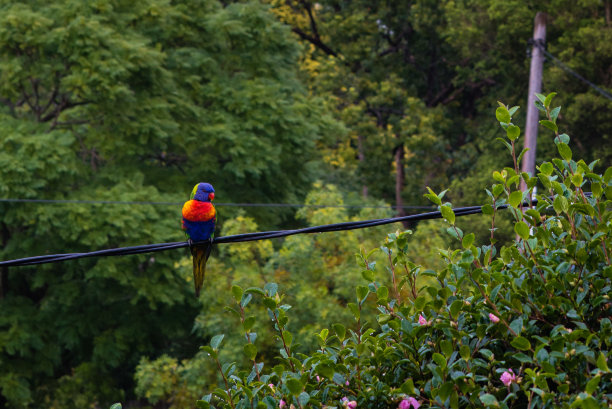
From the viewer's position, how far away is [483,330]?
1.93m

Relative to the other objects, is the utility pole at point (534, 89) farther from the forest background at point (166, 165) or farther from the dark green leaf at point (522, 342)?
the dark green leaf at point (522, 342)

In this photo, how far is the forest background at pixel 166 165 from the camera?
11.2 m

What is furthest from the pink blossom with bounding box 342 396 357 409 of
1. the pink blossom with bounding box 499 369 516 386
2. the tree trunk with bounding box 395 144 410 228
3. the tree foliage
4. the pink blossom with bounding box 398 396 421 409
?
the tree trunk with bounding box 395 144 410 228

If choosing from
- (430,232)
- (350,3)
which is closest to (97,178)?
(430,232)

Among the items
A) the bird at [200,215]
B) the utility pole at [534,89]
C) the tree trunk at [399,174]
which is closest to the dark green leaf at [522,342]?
the bird at [200,215]

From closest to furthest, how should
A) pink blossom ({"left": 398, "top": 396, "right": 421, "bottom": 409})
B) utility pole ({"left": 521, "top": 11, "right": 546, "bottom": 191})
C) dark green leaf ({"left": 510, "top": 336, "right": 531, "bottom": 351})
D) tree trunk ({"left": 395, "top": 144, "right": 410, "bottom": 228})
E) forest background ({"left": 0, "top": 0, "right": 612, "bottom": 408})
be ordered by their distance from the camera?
1. dark green leaf ({"left": 510, "top": 336, "right": 531, "bottom": 351})
2. pink blossom ({"left": 398, "top": 396, "right": 421, "bottom": 409})
3. utility pole ({"left": 521, "top": 11, "right": 546, "bottom": 191})
4. forest background ({"left": 0, "top": 0, "right": 612, "bottom": 408})
5. tree trunk ({"left": 395, "top": 144, "right": 410, "bottom": 228})

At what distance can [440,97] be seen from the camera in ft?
69.2

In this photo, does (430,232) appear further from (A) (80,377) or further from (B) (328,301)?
(A) (80,377)

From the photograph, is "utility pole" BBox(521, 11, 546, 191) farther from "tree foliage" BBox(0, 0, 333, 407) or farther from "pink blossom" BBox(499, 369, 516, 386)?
"pink blossom" BBox(499, 369, 516, 386)

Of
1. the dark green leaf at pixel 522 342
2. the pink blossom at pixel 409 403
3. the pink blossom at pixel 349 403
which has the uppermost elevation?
the dark green leaf at pixel 522 342

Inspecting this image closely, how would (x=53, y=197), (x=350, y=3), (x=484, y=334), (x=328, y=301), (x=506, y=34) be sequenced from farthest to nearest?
(x=350, y=3) < (x=506, y=34) < (x=53, y=197) < (x=328, y=301) < (x=484, y=334)

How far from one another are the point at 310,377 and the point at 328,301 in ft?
26.7

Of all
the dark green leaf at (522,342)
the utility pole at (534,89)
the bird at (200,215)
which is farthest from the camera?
the utility pole at (534,89)

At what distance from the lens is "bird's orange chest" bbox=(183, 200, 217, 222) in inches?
147
